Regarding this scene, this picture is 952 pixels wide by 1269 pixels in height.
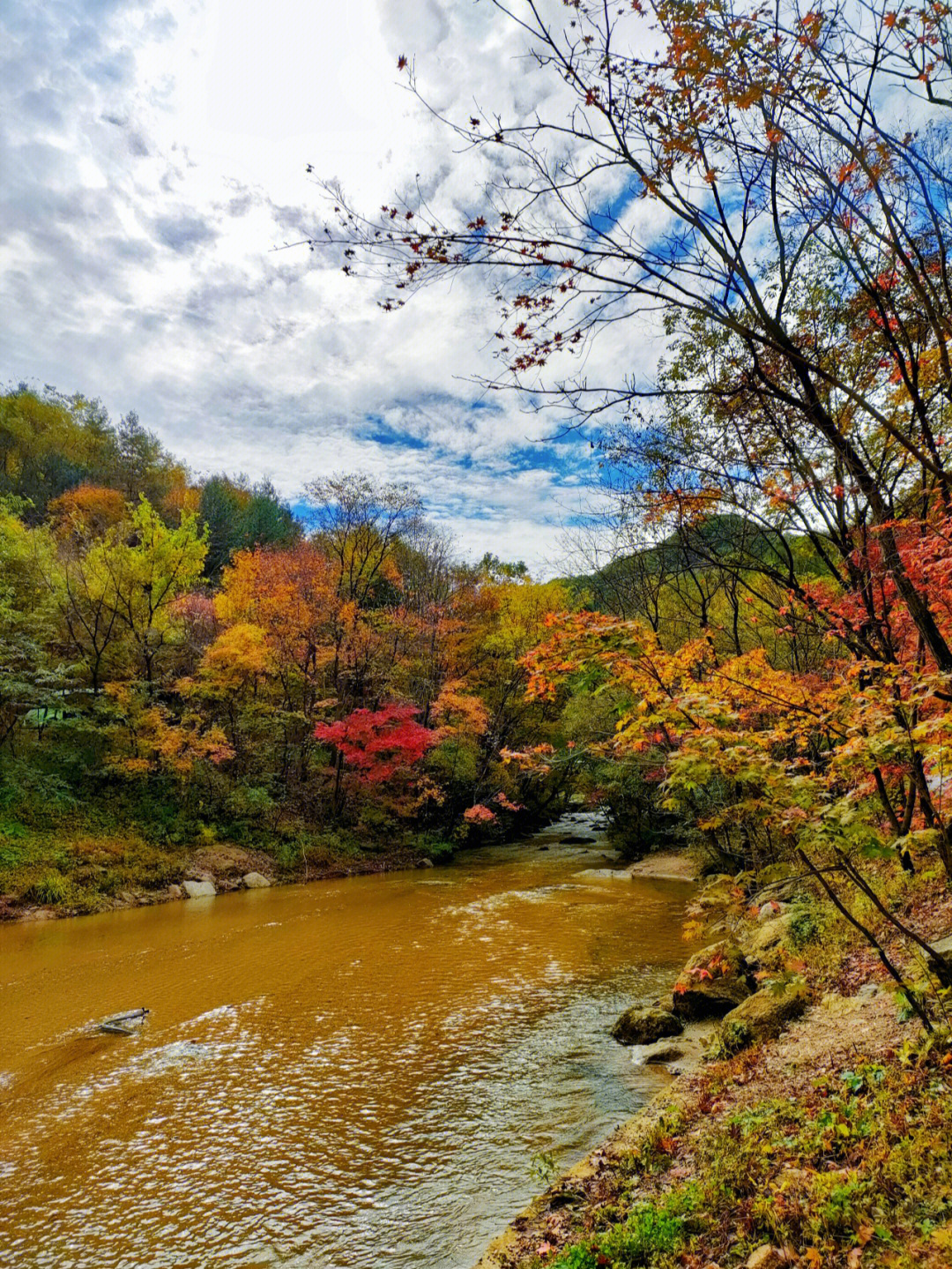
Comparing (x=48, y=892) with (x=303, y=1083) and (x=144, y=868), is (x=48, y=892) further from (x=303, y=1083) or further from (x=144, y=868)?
Result: (x=303, y=1083)

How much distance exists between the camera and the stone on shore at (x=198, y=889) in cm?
A: 1650

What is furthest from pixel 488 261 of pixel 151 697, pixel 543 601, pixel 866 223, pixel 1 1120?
pixel 543 601

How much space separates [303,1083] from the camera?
22.5ft

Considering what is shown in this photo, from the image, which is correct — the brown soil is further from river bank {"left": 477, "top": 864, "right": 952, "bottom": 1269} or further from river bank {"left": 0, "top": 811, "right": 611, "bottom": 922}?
river bank {"left": 0, "top": 811, "right": 611, "bottom": 922}

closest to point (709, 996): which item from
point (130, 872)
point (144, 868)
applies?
point (130, 872)

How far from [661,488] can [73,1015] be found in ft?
34.4

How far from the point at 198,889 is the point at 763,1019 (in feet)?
48.5

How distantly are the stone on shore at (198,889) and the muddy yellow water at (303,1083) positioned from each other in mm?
3253

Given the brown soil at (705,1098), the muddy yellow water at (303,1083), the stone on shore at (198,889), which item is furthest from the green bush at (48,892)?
the brown soil at (705,1098)

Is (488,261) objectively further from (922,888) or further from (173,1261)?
(922,888)

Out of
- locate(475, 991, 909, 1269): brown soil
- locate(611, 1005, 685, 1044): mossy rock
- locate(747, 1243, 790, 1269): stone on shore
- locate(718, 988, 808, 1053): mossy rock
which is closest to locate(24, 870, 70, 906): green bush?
locate(611, 1005, 685, 1044): mossy rock

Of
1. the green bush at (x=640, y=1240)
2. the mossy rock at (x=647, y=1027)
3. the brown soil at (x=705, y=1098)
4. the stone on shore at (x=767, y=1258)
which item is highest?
the stone on shore at (x=767, y=1258)

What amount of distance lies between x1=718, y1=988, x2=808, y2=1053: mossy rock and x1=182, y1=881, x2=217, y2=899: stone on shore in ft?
46.3

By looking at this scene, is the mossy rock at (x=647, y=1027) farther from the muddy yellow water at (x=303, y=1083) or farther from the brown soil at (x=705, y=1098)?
the brown soil at (x=705, y=1098)
